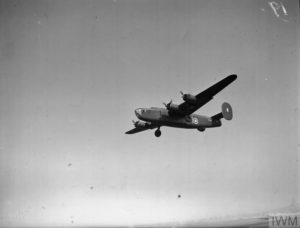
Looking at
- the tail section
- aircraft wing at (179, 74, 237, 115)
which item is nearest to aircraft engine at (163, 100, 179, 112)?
aircraft wing at (179, 74, 237, 115)

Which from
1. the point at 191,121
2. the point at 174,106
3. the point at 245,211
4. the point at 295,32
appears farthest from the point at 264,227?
the point at 295,32

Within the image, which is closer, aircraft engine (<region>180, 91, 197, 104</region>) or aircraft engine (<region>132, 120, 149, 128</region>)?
aircraft engine (<region>180, 91, 197, 104</region>)

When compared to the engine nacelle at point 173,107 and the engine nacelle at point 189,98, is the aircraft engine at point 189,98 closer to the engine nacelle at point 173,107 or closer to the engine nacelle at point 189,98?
the engine nacelle at point 189,98

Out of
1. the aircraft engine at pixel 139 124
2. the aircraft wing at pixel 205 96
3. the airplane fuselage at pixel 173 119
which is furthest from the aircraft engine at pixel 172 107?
→ the aircraft engine at pixel 139 124

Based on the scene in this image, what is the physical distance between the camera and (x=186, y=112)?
59.1 ft

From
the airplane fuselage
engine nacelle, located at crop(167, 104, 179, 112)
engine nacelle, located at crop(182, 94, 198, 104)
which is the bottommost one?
the airplane fuselage

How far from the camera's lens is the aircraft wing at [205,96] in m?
16.4

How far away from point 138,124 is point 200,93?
193 inches

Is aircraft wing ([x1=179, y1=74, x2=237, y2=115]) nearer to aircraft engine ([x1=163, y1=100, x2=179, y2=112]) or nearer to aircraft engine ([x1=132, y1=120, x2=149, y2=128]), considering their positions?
aircraft engine ([x1=163, y1=100, x2=179, y2=112])

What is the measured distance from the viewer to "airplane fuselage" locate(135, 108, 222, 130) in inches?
676

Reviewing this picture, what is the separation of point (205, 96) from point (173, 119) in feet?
7.40

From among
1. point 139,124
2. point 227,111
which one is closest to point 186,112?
point 227,111

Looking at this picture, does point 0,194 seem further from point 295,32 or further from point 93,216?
point 295,32

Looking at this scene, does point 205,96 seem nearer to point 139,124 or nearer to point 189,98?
point 189,98
